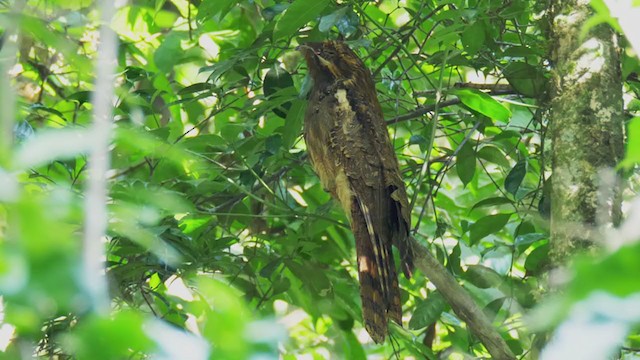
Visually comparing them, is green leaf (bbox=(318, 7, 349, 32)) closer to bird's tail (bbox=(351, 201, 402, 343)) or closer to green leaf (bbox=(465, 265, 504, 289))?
bird's tail (bbox=(351, 201, 402, 343))

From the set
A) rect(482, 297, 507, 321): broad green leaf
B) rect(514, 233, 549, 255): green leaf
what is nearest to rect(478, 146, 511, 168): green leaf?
rect(514, 233, 549, 255): green leaf

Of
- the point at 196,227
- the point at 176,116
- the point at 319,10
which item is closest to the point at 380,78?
the point at 319,10

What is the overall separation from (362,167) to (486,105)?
2.54 feet

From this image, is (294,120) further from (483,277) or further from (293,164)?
(483,277)

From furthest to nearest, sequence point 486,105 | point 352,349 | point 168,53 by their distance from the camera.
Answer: point 168,53
point 352,349
point 486,105

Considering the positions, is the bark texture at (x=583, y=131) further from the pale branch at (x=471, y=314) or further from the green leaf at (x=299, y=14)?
the green leaf at (x=299, y=14)

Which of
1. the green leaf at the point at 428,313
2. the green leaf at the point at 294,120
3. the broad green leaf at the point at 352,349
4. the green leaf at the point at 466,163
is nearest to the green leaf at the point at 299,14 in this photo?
the green leaf at the point at 294,120

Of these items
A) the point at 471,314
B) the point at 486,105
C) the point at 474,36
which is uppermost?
the point at 474,36

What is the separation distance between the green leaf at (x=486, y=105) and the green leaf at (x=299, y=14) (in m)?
0.62

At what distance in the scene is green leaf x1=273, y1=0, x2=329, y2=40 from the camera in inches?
125

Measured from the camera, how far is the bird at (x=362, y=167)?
3.38 metres

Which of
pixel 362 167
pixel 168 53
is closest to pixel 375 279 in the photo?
pixel 362 167

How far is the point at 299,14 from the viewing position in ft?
10.5

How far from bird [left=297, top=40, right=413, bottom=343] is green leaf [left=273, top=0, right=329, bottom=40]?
546mm
